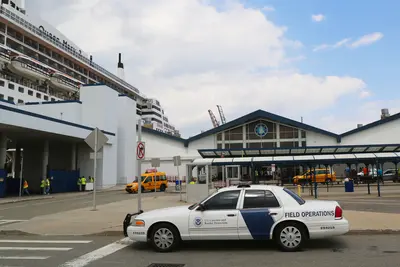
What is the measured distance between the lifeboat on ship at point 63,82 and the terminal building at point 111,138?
17458 millimetres

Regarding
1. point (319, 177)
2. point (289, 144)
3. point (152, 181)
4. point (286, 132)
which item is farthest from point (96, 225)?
point (286, 132)

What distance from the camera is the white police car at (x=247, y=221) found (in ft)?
27.1

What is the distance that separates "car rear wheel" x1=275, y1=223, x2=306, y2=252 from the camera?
8195mm

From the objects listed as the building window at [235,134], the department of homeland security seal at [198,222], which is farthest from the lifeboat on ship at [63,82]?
the department of homeland security seal at [198,222]

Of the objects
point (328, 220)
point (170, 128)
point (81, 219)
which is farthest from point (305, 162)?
point (170, 128)

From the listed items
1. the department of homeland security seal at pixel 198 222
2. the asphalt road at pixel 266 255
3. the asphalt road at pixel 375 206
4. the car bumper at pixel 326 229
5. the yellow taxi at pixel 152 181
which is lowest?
the asphalt road at pixel 266 255

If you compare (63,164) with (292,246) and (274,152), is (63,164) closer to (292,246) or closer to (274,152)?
(274,152)

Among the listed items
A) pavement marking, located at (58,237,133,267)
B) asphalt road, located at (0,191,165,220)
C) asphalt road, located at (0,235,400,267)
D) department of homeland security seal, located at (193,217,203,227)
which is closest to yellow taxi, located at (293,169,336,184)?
asphalt road, located at (0,191,165,220)

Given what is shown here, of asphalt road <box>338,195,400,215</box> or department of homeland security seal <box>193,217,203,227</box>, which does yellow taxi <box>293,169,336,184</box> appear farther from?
department of homeland security seal <box>193,217,203,227</box>

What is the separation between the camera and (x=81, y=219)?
47.0ft

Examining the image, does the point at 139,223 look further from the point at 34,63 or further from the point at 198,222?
the point at 34,63

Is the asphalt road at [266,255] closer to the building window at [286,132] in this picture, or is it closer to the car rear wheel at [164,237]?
the car rear wheel at [164,237]

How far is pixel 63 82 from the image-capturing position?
7200 centimetres

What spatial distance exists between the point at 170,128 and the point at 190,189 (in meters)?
118
